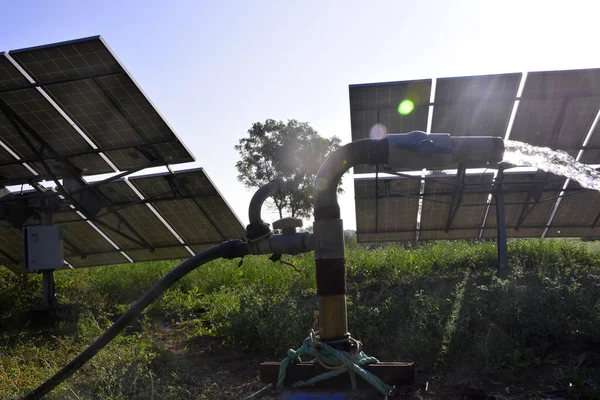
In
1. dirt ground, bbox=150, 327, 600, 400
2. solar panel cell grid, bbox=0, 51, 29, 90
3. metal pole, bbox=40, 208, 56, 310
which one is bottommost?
dirt ground, bbox=150, 327, 600, 400

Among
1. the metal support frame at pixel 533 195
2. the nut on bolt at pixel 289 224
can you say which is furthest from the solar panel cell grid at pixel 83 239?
the nut on bolt at pixel 289 224

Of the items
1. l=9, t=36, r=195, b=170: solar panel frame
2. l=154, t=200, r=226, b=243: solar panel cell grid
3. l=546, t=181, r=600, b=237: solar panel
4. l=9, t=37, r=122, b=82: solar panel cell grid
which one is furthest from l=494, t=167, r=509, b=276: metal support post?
l=9, t=37, r=122, b=82: solar panel cell grid

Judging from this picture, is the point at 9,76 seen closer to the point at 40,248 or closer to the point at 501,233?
the point at 40,248

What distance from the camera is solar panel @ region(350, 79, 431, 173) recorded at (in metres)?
8.30

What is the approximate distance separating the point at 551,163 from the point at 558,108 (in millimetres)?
2792

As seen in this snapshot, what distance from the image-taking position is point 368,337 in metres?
5.73

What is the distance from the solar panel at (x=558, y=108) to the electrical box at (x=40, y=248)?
6.74 m

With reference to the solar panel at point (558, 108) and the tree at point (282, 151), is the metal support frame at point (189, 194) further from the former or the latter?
the tree at point (282, 151)

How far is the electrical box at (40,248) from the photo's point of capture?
812 cm

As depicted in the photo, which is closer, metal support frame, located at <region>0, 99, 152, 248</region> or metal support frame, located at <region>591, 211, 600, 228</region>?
metal support frame, located at <region>0, 99, 152, 248</region>

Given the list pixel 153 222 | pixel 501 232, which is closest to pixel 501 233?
pixel 501 232

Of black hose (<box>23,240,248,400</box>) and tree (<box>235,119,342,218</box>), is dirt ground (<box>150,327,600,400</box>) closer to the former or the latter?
black hose (<box>23,240,248,400</box>)

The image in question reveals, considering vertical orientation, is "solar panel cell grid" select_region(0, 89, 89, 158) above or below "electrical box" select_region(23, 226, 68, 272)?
above

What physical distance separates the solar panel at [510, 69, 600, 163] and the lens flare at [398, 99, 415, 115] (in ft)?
5.13
